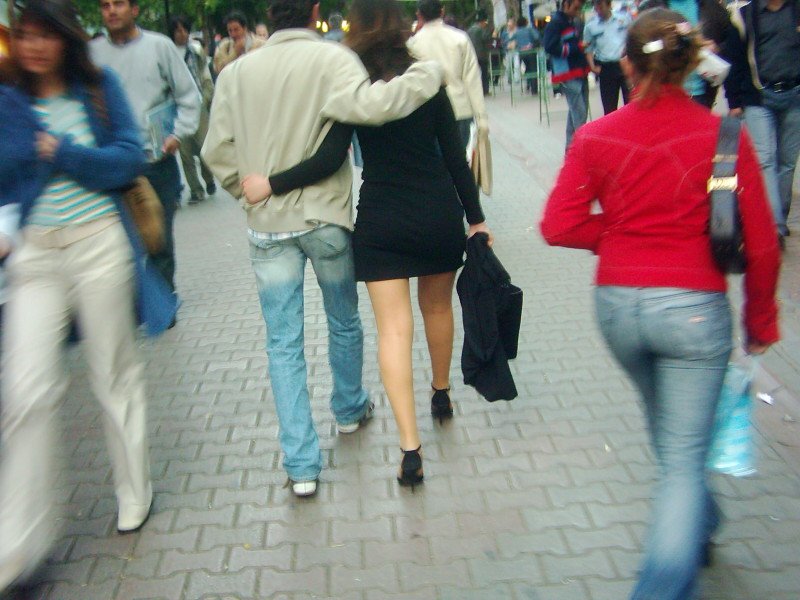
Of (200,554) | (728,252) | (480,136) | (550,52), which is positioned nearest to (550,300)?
(480,136)

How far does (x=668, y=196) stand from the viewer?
8.41ft

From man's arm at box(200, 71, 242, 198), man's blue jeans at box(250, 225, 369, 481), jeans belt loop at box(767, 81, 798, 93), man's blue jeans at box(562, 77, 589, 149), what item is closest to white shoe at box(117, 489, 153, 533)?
man's blue jeans at box(250, 225, 369, 481)

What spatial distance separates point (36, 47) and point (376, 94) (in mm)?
1133

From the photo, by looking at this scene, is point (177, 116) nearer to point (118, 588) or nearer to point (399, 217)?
point (399, 217)

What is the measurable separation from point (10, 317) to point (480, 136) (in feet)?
12.3

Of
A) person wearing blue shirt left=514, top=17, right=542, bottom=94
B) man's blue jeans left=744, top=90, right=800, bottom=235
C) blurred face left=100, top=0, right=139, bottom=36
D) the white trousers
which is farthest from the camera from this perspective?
person wearing blue shirt left=514, top=17, right=542, bottom=94

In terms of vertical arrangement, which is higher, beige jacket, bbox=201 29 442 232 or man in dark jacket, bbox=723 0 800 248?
beige jacket, bbox=201 29 442 232

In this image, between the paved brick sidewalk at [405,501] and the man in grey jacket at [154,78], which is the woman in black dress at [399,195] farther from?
the man in grey jacket at [154,78]

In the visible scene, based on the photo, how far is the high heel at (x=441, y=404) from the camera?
14.7ft

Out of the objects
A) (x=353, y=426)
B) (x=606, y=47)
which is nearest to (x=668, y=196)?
(x=353, y=426)

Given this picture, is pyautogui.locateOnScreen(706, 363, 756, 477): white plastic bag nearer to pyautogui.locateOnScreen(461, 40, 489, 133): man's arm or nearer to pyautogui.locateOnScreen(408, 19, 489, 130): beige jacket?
pyautogui.locateOnScreen(461, 40, 489, 133): man's arm


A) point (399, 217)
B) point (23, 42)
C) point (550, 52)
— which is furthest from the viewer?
point (550, 52)

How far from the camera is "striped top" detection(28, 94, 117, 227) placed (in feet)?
10.7

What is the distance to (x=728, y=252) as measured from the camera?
8.23 feet
